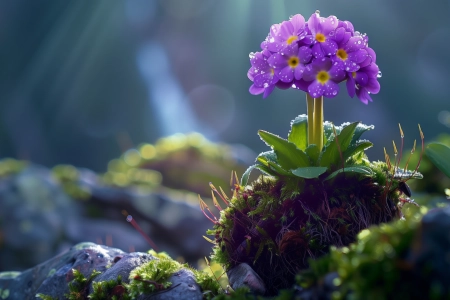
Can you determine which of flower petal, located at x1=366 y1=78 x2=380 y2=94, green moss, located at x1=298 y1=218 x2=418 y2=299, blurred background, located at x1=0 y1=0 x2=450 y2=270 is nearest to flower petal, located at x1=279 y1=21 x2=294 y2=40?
flower petal, located at x1=366 y1=78 x2=380 y2=94

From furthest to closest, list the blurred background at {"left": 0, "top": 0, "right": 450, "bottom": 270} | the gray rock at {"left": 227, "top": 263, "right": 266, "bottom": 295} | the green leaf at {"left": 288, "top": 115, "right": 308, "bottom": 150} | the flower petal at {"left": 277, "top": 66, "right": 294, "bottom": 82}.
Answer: the blurred background at {"left": 0, "top": 0, "right": 450, "bottom": 270} → the green leaf at {"left": 288, "top": 115, "right": 308, "bottom": 150} → the flower petal at {"left": 277, "top": 66, "right": 294, "bottom": 82} → the gray rock at {"left": 227, "top": 263, "right": 266, "bottom": 295}

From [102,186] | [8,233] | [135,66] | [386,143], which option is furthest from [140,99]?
[8,233]

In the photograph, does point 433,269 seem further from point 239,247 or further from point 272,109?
point 272,109

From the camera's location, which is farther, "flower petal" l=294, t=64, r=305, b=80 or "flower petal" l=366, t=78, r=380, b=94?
"flower petal" l=366, t=78, r=380, b=94

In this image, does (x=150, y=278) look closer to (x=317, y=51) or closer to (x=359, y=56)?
(x=317, y=51)

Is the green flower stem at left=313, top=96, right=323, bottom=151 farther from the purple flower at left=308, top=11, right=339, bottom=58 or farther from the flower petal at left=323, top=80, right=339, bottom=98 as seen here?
the purple flower at left=308, top=11, right=339, bottom=58

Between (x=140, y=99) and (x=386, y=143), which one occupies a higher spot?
(x=140, y=99)

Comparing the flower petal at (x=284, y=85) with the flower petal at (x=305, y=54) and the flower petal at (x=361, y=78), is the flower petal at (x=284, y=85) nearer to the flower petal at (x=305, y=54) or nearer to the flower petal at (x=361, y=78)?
the flower petal at (x=305, y=54)
